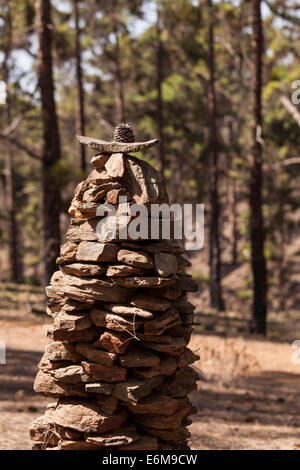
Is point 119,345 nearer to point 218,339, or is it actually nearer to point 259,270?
point 218,339

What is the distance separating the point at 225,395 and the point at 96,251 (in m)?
5.79

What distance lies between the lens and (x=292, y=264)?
39750 millimetres

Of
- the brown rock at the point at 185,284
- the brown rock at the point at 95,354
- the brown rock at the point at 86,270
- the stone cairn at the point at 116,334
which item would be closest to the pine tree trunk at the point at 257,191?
the brown rock at the point at 185,284

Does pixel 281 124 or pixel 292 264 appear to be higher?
pixel 281 124

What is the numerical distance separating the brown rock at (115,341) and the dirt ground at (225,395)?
0.86m

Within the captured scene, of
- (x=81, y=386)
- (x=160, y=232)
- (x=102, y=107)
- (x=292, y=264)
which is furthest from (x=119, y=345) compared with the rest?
(x=292, y=264)

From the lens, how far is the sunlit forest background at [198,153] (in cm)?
907

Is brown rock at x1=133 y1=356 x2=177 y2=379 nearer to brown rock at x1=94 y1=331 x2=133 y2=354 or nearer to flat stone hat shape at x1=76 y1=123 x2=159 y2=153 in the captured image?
brown rock at x1=94 y1=331 x2=133 y2=354

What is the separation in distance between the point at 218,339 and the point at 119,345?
9.30m

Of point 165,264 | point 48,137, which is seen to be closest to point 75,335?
point 165,264

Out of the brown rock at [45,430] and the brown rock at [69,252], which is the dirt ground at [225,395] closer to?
the brown rock at [45,430]

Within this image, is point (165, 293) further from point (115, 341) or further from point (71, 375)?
point (71, 375)

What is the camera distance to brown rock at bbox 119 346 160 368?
4312 mm

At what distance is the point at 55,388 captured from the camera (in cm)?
456
